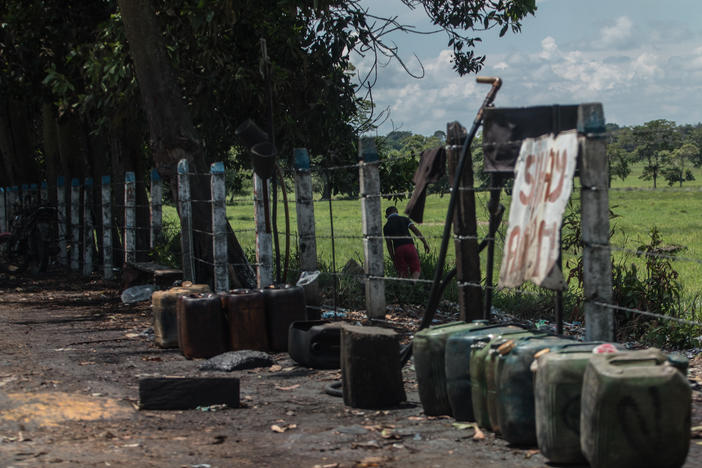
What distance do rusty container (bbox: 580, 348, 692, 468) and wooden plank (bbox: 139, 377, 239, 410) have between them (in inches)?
128

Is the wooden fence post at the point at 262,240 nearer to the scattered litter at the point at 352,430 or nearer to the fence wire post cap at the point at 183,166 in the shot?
the fence wire post cap at the point at 183,166

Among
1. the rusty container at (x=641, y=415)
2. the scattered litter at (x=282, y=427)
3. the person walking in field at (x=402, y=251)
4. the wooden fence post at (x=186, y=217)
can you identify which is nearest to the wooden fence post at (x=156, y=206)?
the wooden fence post at (x=186, y=217)

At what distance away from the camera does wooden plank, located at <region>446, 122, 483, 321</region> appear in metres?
7.48

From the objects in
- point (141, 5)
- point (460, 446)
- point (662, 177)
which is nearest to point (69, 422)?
point (460, 446)

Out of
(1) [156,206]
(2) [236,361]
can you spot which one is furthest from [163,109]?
(2) [236,361]

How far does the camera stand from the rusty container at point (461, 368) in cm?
611

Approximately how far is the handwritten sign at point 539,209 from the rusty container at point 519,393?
17.6 inches

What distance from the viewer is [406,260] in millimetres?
14930

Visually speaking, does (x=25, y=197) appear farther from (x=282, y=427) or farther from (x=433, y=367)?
(x=433, y=367)

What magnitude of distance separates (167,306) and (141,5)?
5.56 meters

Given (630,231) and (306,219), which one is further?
(630,231)

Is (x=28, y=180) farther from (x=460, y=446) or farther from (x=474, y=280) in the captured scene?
(x=460, y=446)

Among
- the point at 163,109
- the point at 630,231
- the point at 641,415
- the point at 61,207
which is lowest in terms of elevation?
the point at 630,231

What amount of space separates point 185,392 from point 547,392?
3046mm
